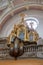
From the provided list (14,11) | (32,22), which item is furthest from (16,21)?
(32,22)

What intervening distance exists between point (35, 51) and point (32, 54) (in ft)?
0.54

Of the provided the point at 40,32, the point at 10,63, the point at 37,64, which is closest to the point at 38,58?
the point at 37,64

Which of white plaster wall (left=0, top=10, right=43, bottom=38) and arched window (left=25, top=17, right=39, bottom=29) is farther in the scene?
arched window (left=25, top=17, right=39, bottom=29)

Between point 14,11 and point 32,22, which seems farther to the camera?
point 32,22

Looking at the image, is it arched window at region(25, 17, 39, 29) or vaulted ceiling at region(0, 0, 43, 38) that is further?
arched window at region(25, 17, 39, 29)

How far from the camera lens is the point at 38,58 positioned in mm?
7633

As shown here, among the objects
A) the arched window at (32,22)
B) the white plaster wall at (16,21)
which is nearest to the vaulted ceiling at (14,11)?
the white plaster wall at (16,21)

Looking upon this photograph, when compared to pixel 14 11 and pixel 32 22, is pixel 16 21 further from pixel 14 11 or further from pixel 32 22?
pixel 32 22

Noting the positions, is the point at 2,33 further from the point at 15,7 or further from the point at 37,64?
the point at 37,64

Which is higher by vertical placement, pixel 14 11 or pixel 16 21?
pixel 14 11

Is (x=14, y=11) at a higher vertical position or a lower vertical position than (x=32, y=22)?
higher

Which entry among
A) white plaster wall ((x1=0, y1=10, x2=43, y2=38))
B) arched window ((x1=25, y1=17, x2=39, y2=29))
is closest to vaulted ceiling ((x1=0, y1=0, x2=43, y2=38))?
Answer: white plaster wall ((x1=0, y1=10, x2=43, y2=38))

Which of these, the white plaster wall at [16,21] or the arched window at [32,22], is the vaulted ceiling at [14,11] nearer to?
the white plaster wall at [16,21]

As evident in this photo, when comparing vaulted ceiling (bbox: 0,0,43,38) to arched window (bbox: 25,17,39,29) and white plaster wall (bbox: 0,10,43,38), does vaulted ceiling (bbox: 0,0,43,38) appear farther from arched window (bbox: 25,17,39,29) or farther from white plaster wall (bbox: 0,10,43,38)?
arched window (bbox: 25,17,39,29)
